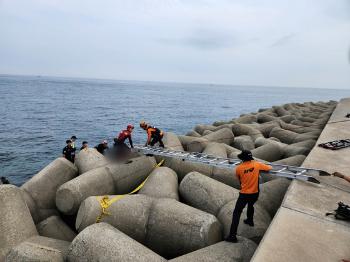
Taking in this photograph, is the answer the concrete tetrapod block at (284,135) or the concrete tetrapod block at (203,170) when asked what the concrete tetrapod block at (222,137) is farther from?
the concrete tetrapod block at (203,170)

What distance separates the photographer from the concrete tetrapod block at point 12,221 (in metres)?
6.30

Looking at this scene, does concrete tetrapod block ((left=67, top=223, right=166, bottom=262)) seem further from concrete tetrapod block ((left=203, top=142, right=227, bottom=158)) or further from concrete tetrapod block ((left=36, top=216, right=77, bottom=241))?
concrete tetrapod block ((left=203, top=142, right=227, bottom=158))

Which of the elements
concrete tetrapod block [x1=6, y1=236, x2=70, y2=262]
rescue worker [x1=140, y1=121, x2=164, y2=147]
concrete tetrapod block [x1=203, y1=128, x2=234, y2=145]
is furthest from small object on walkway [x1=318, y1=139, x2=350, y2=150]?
concrete tetrapod block [x1=6, y1=236, x2=70, y2=262]

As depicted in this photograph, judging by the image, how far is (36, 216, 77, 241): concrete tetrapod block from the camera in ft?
25.5

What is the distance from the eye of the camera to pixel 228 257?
5320 mm

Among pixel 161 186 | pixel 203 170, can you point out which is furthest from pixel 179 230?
pixel 203 170

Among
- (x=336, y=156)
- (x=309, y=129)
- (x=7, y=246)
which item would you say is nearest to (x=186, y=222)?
(x=7, y=246)

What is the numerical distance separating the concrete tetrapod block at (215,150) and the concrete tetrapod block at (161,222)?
4.56 metres

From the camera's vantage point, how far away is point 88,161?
10.0m

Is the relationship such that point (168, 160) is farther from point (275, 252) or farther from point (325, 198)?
point (275, 252)

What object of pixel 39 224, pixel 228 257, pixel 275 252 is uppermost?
pixel 275 252

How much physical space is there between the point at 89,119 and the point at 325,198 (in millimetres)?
37208

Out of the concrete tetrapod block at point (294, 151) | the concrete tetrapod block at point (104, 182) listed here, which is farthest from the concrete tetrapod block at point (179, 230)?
the concrete tetrapod block at point (294, 151)

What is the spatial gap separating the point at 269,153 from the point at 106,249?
7970 mm
